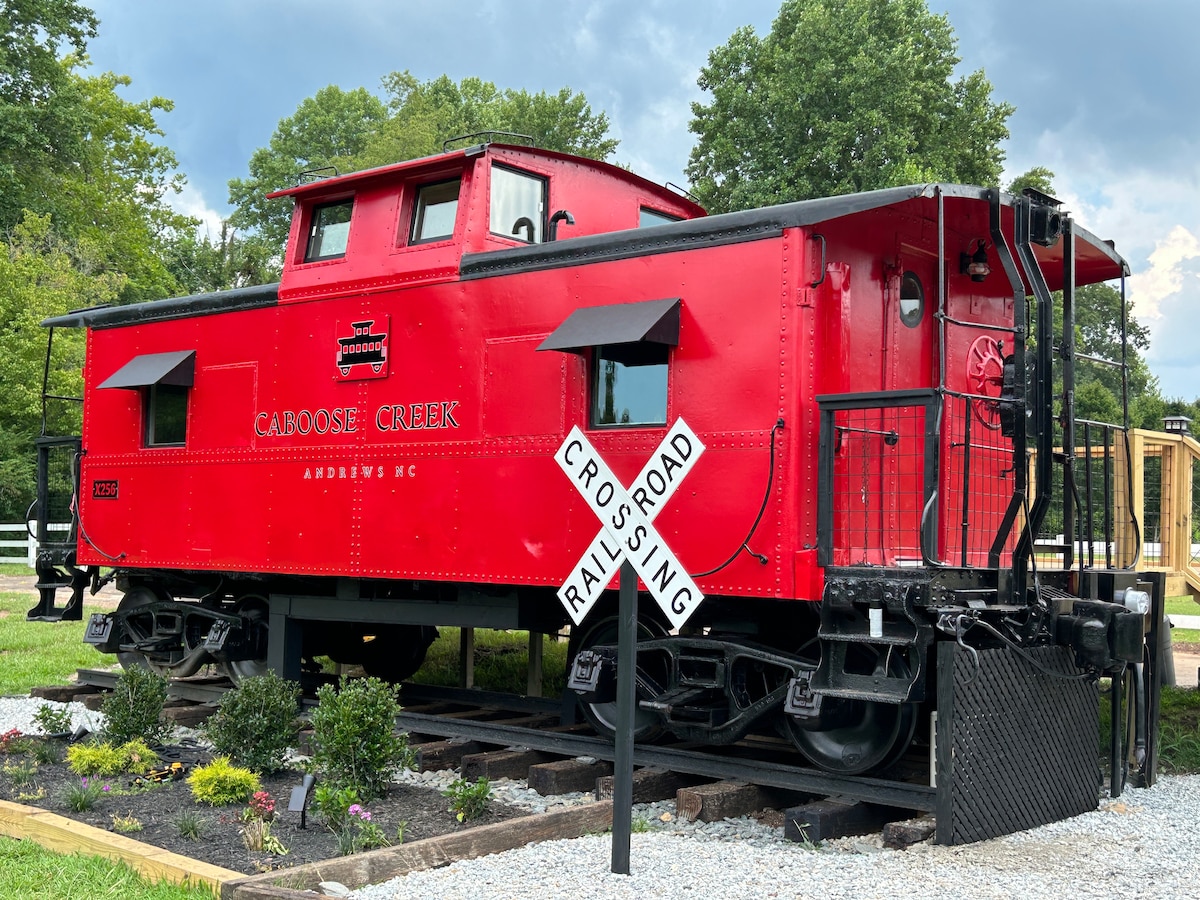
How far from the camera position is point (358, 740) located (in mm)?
7258

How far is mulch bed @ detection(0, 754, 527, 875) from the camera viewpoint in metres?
6.15

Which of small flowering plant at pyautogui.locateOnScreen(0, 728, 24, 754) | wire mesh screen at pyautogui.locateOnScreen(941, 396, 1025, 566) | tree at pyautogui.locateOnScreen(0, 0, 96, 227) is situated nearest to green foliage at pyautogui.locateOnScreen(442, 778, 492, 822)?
wire mesh screen at pyautogui.locateOnScreen(941, 396, 1025, 566)

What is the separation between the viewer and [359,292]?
376 inches

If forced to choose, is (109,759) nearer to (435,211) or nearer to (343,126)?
(435,211)

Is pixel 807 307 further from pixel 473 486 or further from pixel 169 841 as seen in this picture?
pixel 169 841

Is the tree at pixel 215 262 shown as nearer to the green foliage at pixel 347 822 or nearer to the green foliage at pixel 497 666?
the green foliage at pixel 497 666

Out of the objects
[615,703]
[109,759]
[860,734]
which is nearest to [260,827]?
[109,759]

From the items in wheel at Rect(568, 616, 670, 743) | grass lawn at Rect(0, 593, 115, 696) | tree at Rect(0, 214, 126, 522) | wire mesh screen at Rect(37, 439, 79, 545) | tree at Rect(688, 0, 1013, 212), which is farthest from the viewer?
tree at Rect(688, 0, 1013, 212)

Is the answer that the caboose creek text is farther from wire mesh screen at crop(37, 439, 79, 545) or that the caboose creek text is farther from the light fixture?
the light fixture

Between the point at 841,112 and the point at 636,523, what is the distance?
27.5 meters

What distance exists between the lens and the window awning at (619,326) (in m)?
7.55

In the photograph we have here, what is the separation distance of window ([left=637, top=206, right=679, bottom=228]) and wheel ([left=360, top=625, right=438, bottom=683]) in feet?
14.7

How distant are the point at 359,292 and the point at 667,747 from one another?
4.13 m

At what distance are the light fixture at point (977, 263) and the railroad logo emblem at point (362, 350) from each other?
4.17m
